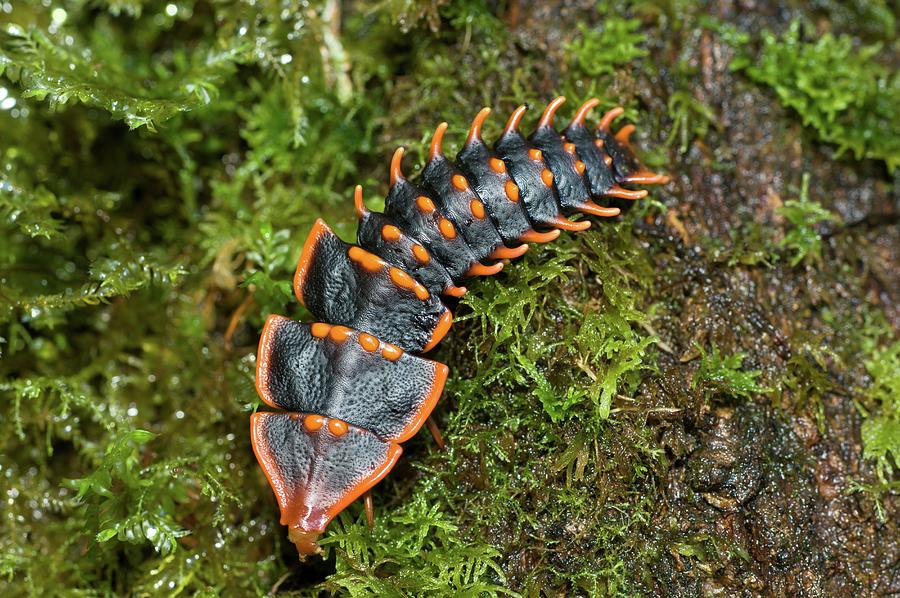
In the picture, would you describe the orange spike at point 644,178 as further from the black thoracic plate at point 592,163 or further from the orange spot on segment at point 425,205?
the orange spot on segment at point 425,205

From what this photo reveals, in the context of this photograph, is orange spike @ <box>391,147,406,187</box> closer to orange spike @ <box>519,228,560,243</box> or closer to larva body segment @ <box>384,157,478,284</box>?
larva body segment @ <box>384,157,478,284</box>

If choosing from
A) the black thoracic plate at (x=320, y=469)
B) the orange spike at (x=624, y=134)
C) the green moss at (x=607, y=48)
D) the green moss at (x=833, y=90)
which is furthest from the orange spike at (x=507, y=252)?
the green moss at (x=833, y=90)

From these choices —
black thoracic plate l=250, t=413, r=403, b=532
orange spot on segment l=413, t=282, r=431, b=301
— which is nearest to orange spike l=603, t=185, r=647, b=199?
orange spot on segment l=413, t=282, r=431, b=301

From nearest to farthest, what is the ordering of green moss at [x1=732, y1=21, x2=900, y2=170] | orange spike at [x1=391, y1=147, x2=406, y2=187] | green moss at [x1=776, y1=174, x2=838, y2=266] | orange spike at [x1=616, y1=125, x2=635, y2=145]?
orange spike at [x1=391, y1=147, x2=406, y2=187]
orange spike at [x1=616, y1=125, x2=635, y2=145]
green moss at [x1=776, y1=174, x2=838, y2=266]
green moss at [x1=732, y1=21, x2=900, y2=170]

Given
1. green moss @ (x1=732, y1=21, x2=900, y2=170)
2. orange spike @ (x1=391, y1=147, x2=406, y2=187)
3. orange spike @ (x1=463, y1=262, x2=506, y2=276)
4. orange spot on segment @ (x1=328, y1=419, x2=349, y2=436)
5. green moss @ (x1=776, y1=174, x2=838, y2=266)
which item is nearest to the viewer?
orange spot on segment @ (x1=328, y1=419, x2=349, y2=436)

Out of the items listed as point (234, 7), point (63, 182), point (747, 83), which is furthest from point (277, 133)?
point (747, 83)

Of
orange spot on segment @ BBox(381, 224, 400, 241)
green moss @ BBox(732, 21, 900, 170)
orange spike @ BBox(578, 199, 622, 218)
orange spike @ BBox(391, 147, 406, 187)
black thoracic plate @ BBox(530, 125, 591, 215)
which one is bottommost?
green moss @ BBox(732, 21, 900, 170)

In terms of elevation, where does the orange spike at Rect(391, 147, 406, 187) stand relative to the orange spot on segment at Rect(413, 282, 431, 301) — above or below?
above

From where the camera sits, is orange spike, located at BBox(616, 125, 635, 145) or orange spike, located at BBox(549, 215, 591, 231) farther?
orange spike, located at BBox(616, 125, 635, 145)

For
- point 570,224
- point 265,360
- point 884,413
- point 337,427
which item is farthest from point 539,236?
point 884,413
